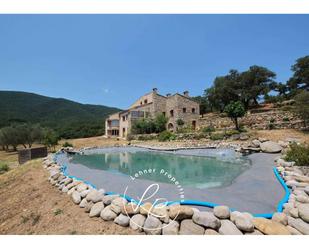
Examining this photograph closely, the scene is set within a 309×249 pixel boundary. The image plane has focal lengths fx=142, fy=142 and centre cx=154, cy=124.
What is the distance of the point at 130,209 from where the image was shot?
2.21 metres

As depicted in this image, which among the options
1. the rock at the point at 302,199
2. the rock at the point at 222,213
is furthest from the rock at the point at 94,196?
the rock at the point at 302,199

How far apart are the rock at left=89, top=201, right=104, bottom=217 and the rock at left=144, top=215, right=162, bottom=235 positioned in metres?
0.89

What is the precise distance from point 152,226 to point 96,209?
1.06 meters

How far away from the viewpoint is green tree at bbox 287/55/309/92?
19719 millimetres

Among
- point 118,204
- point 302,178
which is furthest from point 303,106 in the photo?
point 118,204

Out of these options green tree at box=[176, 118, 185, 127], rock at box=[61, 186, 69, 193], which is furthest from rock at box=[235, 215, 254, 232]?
green tree at box=[176, 118, 185, 127]

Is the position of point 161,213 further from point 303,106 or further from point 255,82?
point 255,82

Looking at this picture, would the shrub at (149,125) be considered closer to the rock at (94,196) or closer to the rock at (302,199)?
the rock at (94,196)

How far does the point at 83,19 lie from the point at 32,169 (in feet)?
20.0

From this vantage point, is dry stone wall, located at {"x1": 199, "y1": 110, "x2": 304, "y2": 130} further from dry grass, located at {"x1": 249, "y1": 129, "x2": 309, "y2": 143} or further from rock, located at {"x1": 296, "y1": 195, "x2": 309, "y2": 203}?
rock, located at {"x1": 296, "y1": 195, "x2": 309, "y2": 203}

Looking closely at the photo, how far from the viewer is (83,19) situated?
9.12 feet

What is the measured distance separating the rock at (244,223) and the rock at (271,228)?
8 cm
